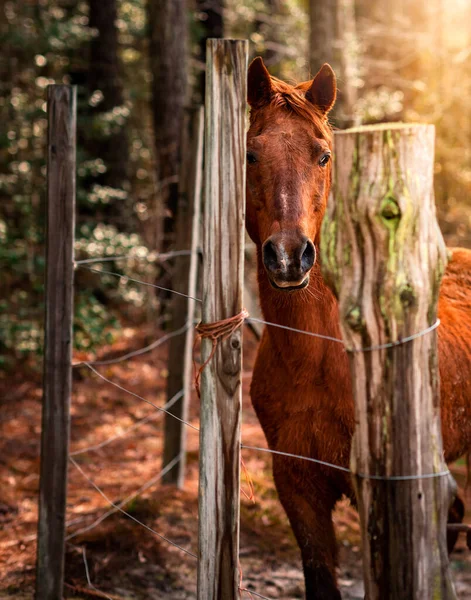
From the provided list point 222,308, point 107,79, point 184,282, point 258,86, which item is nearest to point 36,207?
point 107,79

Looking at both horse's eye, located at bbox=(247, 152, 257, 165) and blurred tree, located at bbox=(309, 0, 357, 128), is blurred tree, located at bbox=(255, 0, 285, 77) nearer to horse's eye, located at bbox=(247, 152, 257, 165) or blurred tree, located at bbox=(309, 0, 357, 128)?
blurred tree, located at bbox=(309, 0, 357, 128)

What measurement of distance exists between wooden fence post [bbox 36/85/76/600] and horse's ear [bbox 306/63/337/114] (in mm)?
1187

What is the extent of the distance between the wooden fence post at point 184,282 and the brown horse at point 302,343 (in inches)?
69.9

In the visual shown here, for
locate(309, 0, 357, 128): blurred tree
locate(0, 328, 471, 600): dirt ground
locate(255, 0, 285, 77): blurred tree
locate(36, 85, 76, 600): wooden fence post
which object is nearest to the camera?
locate(36, 85, 76, 600): wooden fence post

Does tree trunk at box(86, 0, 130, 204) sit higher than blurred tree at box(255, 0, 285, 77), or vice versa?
blurred tree at box(255, 0, 285, 77)

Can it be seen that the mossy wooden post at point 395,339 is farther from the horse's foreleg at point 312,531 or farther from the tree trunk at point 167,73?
the tree trunk at point 167,73

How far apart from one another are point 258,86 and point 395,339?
70.8 inches

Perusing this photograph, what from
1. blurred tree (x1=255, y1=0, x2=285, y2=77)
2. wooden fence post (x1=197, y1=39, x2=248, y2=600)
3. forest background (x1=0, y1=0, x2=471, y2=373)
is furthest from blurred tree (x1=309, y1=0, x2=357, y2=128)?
wooden fence post (x1=197, y1=39, x2=248, y2=600)

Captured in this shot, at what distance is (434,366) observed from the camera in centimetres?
190

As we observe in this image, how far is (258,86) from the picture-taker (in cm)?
324

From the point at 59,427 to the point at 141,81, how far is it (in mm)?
12445

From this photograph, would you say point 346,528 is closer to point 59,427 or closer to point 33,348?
point 59,427

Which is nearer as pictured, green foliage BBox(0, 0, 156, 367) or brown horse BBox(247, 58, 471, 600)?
brown horse BBox(247, 58, 471, 600)

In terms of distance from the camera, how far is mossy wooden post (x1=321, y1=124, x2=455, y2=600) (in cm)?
182
